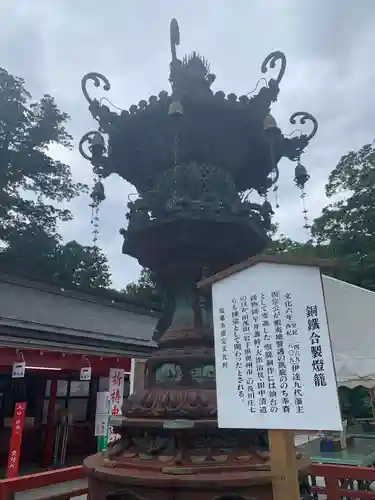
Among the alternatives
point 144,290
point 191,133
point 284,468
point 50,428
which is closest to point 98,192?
point 191,133

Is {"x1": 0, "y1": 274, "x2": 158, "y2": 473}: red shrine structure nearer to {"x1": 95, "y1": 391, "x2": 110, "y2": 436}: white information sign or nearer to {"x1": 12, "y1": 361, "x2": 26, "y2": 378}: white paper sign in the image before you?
{"x1": 12, "y1": 361, "x2": 26, "y2": 378}: white paper sign

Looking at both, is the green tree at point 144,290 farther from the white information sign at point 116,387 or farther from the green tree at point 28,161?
the white information sign at point 116,387

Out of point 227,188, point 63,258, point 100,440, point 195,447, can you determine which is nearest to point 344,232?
point 63,258

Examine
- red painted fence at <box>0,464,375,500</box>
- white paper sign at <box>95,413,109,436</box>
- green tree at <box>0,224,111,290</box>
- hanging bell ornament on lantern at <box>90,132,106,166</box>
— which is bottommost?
red painted fence at <box>0,464,375,500</box>

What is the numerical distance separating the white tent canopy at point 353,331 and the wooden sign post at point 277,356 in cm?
148

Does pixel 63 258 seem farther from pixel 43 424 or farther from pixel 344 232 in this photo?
pixel 344 232

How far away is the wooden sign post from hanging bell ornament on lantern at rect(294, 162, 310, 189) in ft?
8.32

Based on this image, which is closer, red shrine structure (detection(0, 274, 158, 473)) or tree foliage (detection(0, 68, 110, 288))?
red shrine structure (detection(0, 274, 158, 473))

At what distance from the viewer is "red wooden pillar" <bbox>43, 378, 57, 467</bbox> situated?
9.46 meters

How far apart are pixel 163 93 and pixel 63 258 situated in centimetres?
1822

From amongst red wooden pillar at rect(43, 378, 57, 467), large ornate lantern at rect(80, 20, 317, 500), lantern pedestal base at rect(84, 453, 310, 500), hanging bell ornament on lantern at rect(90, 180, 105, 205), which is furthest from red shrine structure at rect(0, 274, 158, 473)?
lantern pedestal base at rect(84, 453, 310, 500)

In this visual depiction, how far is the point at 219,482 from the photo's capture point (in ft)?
9.36

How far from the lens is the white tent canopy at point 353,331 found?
355 centimetres

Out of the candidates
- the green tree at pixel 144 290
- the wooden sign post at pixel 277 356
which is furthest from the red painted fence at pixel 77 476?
the green tree at pixel 144 290
